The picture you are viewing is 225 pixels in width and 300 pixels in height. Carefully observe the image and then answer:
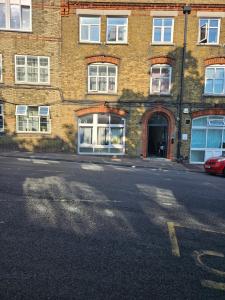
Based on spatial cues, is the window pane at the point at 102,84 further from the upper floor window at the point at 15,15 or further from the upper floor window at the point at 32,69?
the upper floor window at the point at 15,15

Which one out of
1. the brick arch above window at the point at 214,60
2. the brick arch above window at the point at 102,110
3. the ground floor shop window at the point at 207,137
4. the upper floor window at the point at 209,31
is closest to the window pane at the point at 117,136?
the brick arch above window at the point at 102,110

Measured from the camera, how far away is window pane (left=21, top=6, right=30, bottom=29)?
15781 millimetres

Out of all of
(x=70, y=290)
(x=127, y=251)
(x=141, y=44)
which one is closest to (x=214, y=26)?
(x=141, y=44)

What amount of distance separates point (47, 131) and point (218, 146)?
12.1 m

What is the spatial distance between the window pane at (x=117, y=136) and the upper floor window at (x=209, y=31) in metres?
8.13

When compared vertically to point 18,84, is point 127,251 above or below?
below

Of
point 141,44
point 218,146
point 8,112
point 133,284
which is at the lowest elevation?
point 133,284

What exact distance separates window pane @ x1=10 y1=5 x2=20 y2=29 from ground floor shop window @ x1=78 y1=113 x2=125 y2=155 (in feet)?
24.8

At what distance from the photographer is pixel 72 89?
16.1 meters

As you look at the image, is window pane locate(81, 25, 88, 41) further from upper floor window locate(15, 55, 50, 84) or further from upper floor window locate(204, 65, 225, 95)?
upper floor window locate(204, 65, 225, 95)

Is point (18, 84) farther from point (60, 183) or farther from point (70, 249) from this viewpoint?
point (70, 249)

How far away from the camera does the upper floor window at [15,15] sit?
15.6 metres

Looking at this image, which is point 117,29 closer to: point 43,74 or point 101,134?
point 43,74

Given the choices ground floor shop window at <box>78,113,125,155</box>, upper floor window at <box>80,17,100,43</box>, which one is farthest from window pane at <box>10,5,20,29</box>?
ground floor shop window at <box>78,113,125,155</box>
